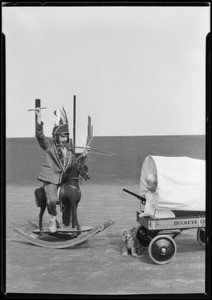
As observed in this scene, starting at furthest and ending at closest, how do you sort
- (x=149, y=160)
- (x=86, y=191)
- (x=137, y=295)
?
(x=86, y=191) → (x=149, y=160) → (x=137, y=295)

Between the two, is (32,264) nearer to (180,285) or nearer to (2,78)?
(180,285)

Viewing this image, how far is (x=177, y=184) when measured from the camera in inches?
195

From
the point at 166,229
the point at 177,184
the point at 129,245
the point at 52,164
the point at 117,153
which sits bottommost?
the point at 129,245

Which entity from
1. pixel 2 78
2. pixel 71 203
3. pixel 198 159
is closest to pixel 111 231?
pixel 71 203

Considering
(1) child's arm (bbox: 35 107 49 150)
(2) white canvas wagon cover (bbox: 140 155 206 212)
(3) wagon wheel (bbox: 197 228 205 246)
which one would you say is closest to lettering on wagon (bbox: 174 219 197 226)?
(2) white canvas wagon cover (bbox: 140 155 206 212)

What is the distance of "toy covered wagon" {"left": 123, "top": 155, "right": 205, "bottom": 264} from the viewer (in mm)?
4855

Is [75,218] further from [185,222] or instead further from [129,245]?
[185,222]

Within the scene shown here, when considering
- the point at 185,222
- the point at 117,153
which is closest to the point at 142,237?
the point at 185,222

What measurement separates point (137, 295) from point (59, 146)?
7.93 ft

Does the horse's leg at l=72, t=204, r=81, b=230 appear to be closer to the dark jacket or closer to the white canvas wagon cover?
the dark jacket

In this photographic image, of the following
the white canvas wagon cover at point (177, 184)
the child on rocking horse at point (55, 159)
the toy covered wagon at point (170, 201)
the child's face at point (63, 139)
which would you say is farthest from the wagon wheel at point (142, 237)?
the child's face at point (63, 139)

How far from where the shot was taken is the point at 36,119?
17.2ft

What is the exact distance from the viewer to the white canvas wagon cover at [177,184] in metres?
4.88

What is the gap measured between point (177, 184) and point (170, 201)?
0.24m
